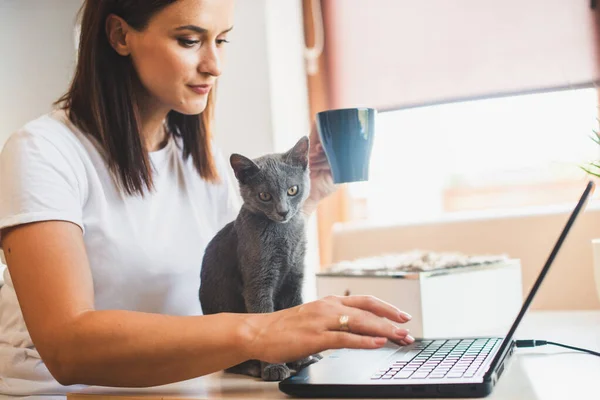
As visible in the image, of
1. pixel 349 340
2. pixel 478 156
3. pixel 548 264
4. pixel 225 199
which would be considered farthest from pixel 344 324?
pixel 478 156

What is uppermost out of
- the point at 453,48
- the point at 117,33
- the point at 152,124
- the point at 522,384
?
the point at 453,48

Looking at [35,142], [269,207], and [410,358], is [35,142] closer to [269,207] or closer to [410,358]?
[269,207]

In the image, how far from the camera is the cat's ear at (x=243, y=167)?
0.77 meters

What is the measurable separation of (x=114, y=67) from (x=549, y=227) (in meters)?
1.07

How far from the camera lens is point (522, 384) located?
0.71m

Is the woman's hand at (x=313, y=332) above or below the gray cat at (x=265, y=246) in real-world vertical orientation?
below

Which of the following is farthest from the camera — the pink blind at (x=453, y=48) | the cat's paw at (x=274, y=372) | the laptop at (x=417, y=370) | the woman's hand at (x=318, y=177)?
the pink blind at (x=453, y=48)

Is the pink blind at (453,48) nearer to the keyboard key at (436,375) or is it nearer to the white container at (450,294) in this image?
the white container at (450,294)

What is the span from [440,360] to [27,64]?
1.96 meters

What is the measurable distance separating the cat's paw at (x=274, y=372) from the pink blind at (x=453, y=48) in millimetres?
1762

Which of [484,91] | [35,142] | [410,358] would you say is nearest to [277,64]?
[484,91]

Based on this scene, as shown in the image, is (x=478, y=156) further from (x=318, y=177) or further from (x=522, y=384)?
(x=522, y=384)

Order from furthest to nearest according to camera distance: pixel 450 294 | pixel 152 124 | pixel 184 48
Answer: pixel 450 294 → pixel 152 124 → pixel 184 48

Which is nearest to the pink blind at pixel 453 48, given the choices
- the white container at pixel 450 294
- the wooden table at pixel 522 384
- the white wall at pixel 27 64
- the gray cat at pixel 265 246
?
the white wall at pixel 27 64
